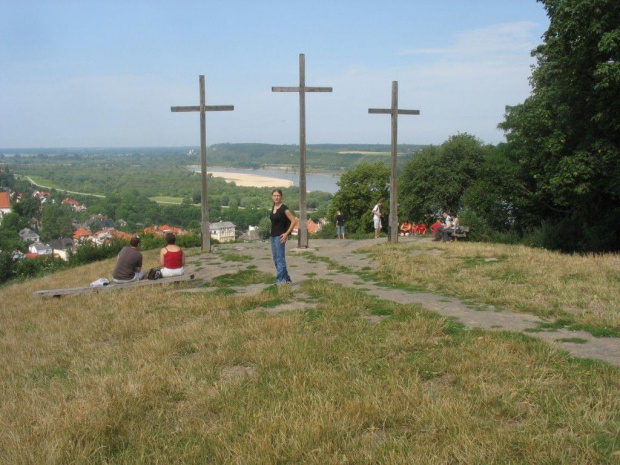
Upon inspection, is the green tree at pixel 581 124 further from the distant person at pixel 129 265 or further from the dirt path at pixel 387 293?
the distant person at pixel 129 265

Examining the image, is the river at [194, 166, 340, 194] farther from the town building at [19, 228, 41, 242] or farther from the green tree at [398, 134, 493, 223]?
the green tree at [398, 134, 493, 223]

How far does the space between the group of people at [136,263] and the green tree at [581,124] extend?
11.3 m

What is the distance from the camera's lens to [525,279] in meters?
9.43

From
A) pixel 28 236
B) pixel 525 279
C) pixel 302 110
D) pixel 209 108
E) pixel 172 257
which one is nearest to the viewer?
pixel 525 279

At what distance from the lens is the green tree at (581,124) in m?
14.7

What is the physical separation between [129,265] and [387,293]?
5.12 m

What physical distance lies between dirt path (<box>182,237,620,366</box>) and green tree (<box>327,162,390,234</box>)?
33.1 m

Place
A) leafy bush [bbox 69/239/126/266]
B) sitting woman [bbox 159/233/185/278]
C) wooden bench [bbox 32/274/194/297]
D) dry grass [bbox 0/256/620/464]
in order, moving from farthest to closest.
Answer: leafy bush [bbox 69/239/126/266]
sitting woman [bbox 159/233/185/278]
wooden bench [bbox 32/274/194/297]
dry grass [bbox 0/256/620/464]

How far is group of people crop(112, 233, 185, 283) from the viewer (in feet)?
35.3

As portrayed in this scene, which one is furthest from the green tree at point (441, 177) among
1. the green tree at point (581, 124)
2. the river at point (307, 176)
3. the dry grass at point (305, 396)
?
the river at point (307, 176)

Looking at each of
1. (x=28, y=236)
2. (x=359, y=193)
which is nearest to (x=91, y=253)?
(x=359, y=193)

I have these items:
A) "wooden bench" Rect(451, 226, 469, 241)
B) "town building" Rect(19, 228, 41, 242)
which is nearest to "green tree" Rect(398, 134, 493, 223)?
"wooden bench" Rect(451, 226, 469, 241)

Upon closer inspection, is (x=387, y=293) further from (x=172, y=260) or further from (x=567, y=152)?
(x=567, y=152)

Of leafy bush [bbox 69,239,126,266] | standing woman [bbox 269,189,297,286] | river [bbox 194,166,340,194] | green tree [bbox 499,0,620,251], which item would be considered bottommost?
leafy bush [bbox 69,239,126,266]
